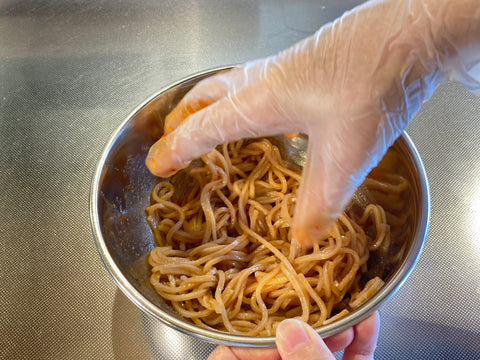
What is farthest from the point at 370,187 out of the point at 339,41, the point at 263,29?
the point at 263,29

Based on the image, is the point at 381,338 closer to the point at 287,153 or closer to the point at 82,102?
the point at 287,153

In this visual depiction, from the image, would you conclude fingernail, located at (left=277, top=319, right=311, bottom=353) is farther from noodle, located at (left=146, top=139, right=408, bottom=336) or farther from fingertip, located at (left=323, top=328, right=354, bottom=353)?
fingertip, located at (left=323, top=328, right=354, bottom=353)

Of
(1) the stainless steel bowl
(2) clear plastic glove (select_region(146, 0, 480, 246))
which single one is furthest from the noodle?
(2) clear plastic glove (select_region(146, 0, 480, 246))

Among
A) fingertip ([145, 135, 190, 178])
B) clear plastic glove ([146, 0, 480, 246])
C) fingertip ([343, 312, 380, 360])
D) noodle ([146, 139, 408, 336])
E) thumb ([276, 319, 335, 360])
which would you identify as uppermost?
clear plastic glove ([146, 0, 480, 246])


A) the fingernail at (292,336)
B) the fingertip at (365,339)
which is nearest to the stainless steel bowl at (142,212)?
the fingernail at (292,336)

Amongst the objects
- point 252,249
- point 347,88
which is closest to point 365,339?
point 252,249
